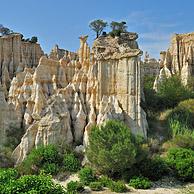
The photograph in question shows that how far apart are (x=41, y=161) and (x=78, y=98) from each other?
6.13 m

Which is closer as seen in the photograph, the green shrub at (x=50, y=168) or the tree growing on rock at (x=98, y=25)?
the green shrub at (x=50, y=168)

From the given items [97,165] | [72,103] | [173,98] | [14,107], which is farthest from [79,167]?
[173,98]

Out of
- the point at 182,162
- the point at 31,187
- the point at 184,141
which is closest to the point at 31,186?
the point at 31,187

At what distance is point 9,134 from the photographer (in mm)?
24812

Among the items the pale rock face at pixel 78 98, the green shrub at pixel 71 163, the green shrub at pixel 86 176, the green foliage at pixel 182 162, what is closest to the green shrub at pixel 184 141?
the green foliage at pixel 182 162

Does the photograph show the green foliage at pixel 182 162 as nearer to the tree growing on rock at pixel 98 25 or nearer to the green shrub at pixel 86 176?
the green shrub at pixel 86 176

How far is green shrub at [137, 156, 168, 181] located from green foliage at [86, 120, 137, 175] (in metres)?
0.99

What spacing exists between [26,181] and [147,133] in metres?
11.5

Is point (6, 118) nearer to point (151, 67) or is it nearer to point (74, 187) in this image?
point (74, 187)

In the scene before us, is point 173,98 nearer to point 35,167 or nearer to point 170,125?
point 170,125

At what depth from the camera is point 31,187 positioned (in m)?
15.2

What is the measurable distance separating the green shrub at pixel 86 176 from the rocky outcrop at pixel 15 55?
22542 mm

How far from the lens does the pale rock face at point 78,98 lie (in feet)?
76.1

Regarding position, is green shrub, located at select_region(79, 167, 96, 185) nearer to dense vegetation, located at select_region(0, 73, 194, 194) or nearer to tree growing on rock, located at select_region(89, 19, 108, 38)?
dense vegetation, located at select_region(0, 73, 194, 194)
